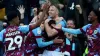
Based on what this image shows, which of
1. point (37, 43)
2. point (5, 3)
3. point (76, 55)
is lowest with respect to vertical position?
point (76, 55)

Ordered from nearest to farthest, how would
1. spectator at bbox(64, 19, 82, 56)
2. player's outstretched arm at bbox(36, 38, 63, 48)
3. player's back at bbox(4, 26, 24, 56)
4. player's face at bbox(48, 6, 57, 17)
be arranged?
player's back at bbox(4, 26, 24, 56), player's outstretched arm at bbox(36, 38, 63, 48), player's face at bbox(48, 6, 57, 17), spectator at bbox(64, 19, 82, 56)

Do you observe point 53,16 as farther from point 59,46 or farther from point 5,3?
point 5,3

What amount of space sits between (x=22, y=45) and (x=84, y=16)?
3.91m

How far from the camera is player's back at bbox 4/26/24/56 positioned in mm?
8781

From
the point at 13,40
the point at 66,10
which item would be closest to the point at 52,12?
the point at 13,40

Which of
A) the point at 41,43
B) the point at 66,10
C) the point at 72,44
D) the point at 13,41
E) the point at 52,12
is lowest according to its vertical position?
the point at 72,44

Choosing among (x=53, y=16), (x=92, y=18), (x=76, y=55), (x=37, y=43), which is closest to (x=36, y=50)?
(x=37, y=43)

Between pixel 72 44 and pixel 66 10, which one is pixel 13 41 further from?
pixel 66 10

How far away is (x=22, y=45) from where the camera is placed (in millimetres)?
8992

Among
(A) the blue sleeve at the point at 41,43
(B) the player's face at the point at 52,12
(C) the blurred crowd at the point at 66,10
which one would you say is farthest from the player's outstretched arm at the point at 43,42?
(C) the blurred crowd at the point at 66,10

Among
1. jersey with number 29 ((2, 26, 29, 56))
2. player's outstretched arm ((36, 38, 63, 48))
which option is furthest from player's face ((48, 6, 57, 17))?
jersey with number 29 ((2, 26, 29, 56))

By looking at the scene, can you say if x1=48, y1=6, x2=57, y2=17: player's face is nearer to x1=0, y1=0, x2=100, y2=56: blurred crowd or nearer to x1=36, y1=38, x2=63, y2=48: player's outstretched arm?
x1=36, y1=38, x2=63, y2=48: player's outstretched arm

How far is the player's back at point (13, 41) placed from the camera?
346 inches

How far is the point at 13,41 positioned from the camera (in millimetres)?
8766
